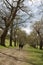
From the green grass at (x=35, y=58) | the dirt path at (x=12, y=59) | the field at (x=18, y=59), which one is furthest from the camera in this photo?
the green grass at (x=35, y=58)

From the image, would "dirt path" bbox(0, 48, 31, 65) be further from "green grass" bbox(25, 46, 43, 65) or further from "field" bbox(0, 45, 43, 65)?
"green grass" bbox(25, 46, 43, 65)

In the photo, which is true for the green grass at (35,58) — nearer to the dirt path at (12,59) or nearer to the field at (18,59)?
the field at (18,59)

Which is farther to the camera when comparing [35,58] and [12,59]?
[35,58]

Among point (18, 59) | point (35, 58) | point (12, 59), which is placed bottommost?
A: point (35, 58)

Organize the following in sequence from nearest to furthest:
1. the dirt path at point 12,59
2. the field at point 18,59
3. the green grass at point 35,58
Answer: the dirt path at point 12,59 → the field at point 18,59 → the green grass at point 35,58

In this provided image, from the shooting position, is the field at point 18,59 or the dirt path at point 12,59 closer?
the dirt path at point 12,59

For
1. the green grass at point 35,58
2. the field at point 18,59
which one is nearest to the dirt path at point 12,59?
the field at point 18,59

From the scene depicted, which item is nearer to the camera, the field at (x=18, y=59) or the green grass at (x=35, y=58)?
the field at (x=18, y=59)

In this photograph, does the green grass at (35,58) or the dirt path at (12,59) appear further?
the green grass at (35,58)

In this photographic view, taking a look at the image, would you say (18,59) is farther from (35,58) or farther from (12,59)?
(35,58)

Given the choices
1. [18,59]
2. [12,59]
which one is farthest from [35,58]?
[12,59]

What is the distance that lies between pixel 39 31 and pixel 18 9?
32.8 meters

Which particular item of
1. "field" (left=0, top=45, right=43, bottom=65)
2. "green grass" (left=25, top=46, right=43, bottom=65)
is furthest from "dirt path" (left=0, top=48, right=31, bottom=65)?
"green grass" (left=25, top=46, right=43, bottom=65)

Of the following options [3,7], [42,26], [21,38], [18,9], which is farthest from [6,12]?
[21,38]
